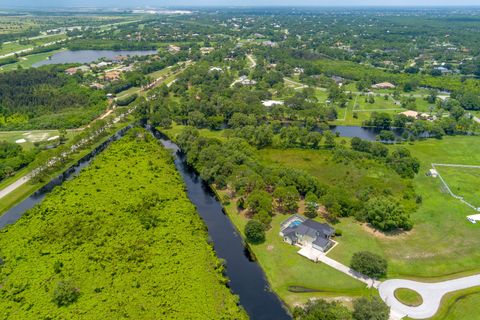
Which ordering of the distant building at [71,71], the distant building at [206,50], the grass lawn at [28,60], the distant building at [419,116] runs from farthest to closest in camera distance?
1. the distant building at [206,50]
2. the grass lawn at [28,60]
3. the distant building at [71,71]
4. the distant building at [419,116]

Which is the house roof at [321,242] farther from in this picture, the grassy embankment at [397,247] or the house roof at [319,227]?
the grassy embankment at [397,247]

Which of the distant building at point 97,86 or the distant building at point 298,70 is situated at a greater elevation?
the distant building at point 97,86

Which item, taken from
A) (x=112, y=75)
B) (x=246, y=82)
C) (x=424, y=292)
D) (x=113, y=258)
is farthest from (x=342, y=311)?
(x=112, y=75)

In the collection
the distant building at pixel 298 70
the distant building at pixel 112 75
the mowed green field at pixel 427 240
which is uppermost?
the distant building at pixel 112 75

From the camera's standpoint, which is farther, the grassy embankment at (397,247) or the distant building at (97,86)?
the distant building at (97,86)

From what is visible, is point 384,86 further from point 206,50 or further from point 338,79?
point 206,50

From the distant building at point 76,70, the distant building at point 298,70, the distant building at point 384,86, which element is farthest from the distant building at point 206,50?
the distant building at point 384,86
